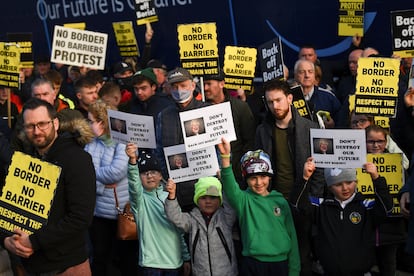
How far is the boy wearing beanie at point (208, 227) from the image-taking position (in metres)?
7.06

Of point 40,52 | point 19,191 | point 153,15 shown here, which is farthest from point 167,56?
point 19,191

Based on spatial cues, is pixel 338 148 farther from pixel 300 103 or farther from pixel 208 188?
pixel 300 103

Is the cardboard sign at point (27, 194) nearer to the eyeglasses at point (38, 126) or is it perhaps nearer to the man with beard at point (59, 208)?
the man with beard at point (59, 208)

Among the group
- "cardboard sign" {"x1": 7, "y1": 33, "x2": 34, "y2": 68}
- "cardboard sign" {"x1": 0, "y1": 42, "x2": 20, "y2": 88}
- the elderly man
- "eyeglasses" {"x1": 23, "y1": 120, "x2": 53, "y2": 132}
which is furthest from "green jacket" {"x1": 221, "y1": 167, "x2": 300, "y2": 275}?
"cardboard sign" {"x1": 7, "y1": 33, "x2": 34, "y2": 68}

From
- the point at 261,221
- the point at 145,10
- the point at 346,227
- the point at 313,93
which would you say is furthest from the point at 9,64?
the point at 346,227

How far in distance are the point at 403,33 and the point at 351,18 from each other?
186 cm

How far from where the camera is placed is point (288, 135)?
7531mm

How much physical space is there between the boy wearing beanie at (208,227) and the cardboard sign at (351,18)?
4.20 m

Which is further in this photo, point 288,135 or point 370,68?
point 370,68

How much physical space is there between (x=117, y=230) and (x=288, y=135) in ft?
5.94

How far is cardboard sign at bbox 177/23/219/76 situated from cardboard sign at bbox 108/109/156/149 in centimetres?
224

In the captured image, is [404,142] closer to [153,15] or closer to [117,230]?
[117,230]

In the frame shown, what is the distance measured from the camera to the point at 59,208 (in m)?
5.95

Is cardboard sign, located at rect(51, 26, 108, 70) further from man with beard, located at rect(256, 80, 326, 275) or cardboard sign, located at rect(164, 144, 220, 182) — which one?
cardboard sign, located at rect(164, 144, 220, 182)
